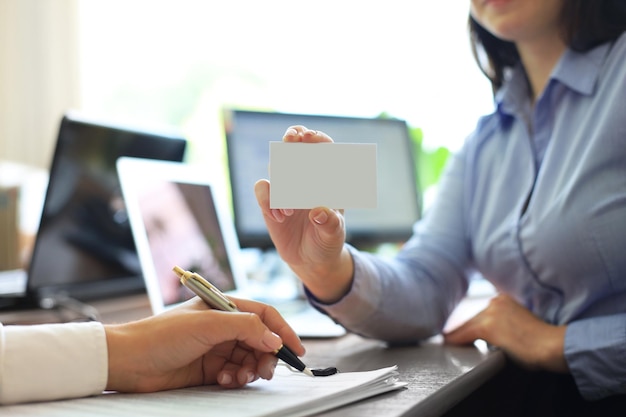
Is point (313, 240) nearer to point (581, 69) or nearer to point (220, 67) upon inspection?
point (581, 69)

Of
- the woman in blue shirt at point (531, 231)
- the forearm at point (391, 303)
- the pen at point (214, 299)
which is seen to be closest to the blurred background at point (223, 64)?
the woman in blue shirt at point (531, 231)

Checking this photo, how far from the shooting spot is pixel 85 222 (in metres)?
1.31

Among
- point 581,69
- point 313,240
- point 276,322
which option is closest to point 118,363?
point 276,322

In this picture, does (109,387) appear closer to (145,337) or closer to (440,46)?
(145,337)

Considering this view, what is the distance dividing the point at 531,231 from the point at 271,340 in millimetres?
552

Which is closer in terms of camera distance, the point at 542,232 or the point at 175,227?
the point at 542,232

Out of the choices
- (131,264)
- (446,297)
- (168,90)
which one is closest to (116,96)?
(168,90)

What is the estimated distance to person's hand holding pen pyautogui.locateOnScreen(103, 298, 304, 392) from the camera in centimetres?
65

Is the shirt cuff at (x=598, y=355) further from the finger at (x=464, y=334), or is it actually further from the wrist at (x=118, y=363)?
the wrist at (x=118, y=363)

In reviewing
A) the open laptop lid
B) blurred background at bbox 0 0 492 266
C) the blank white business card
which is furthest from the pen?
blurred background at bbox 0 0 492 266

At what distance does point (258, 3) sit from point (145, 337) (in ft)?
9.14

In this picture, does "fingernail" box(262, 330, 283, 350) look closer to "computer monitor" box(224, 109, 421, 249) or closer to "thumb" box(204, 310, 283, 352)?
"thumb" box(204, 310, 283, 352)

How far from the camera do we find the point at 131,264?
4.86 ft

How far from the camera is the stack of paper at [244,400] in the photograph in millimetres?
563
